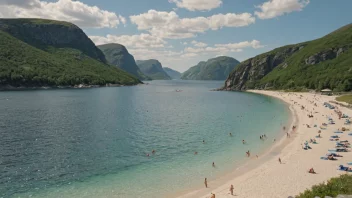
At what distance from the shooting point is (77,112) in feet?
323

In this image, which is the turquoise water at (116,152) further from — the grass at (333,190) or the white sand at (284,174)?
the grass at (333,190)

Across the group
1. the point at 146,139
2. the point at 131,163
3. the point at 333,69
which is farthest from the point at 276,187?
the point at 333,69

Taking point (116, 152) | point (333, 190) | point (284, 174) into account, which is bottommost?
point (116, 152)

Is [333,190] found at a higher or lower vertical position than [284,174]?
higher

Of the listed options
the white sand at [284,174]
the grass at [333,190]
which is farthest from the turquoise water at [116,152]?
the grass at [333,190]

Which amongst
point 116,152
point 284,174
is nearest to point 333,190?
point 284,174

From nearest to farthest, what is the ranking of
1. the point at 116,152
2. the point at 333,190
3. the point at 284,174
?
the point at 333,190 → the point at 284,174 → the point at 116,152

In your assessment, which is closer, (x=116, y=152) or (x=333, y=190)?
(x=333, y=190)

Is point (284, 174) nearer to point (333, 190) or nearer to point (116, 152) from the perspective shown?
point (333, 190)

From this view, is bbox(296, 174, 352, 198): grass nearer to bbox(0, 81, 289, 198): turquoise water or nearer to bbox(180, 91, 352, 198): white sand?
bbox(180, 91, 352, 198): white sand

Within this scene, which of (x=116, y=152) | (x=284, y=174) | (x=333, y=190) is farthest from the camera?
(x=116, y=152)

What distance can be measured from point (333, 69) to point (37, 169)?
18160 centimetres

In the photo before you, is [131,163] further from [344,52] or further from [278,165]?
[344,52]

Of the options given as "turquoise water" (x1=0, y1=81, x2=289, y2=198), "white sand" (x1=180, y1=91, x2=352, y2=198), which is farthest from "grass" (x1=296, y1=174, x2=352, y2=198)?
"turquoise water" (x1=0, y1=81, x2=289, y2=198)
